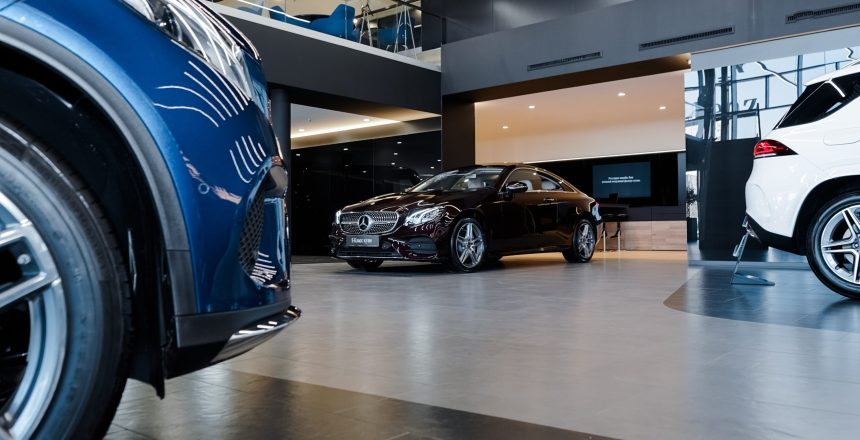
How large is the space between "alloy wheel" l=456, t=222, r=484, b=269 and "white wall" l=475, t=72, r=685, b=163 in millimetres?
5383

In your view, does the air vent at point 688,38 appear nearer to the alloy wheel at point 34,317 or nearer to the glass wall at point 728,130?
the glass wall at point 728,130

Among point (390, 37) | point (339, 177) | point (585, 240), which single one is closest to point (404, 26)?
point (390, 37)

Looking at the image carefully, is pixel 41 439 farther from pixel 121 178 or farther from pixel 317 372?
pixel 317 372

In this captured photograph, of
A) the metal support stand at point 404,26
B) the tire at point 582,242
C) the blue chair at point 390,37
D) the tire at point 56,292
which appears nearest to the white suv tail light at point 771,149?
the tire at point 582,242

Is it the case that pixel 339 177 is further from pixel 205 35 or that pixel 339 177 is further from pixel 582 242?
pixel 205 35

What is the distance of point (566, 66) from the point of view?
10539 millimetres

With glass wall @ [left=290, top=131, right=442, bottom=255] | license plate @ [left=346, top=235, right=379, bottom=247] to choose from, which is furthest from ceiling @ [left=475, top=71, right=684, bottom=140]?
license plate @ [left=346, top=235, right=379, bottom=247]

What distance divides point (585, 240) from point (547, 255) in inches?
86.9

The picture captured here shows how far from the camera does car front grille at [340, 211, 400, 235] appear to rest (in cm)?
706

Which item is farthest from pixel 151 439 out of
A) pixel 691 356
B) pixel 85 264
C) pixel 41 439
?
pixel 691 356

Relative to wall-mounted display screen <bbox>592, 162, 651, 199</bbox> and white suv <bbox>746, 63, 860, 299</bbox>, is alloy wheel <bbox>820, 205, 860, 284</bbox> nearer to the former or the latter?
white suv <bbox>746, 63, 860, 299</bbox>

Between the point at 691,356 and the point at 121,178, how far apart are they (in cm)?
235

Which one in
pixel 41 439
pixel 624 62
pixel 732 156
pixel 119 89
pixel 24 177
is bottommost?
pixel 41 439

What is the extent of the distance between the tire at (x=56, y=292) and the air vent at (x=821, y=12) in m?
8.98
